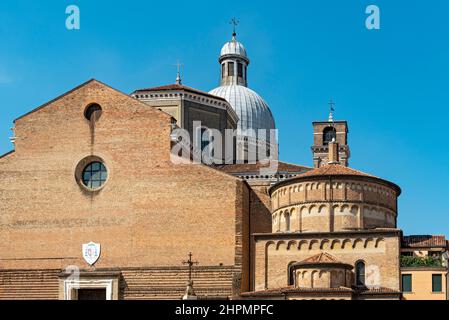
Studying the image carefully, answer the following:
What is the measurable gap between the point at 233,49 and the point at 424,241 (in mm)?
28080

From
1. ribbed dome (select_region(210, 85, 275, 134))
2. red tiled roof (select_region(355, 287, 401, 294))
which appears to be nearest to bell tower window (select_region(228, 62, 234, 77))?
ribbed dome (select_region(210, 85, 275, 134))

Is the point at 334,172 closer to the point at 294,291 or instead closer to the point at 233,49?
the point at 294,291

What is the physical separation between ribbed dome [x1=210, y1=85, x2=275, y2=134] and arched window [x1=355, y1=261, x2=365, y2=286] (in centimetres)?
2314

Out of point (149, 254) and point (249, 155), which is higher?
point (249, 155)

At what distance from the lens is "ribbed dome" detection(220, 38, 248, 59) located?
204ft

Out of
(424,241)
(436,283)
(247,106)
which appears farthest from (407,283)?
(247,106)

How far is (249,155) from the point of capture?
5556 cm

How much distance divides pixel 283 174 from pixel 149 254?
391 inches

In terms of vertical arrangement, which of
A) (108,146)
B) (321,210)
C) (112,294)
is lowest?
(112,294)

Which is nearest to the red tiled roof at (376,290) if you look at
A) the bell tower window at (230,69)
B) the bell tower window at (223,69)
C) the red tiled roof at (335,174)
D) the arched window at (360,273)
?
the arched window at (360,273)
